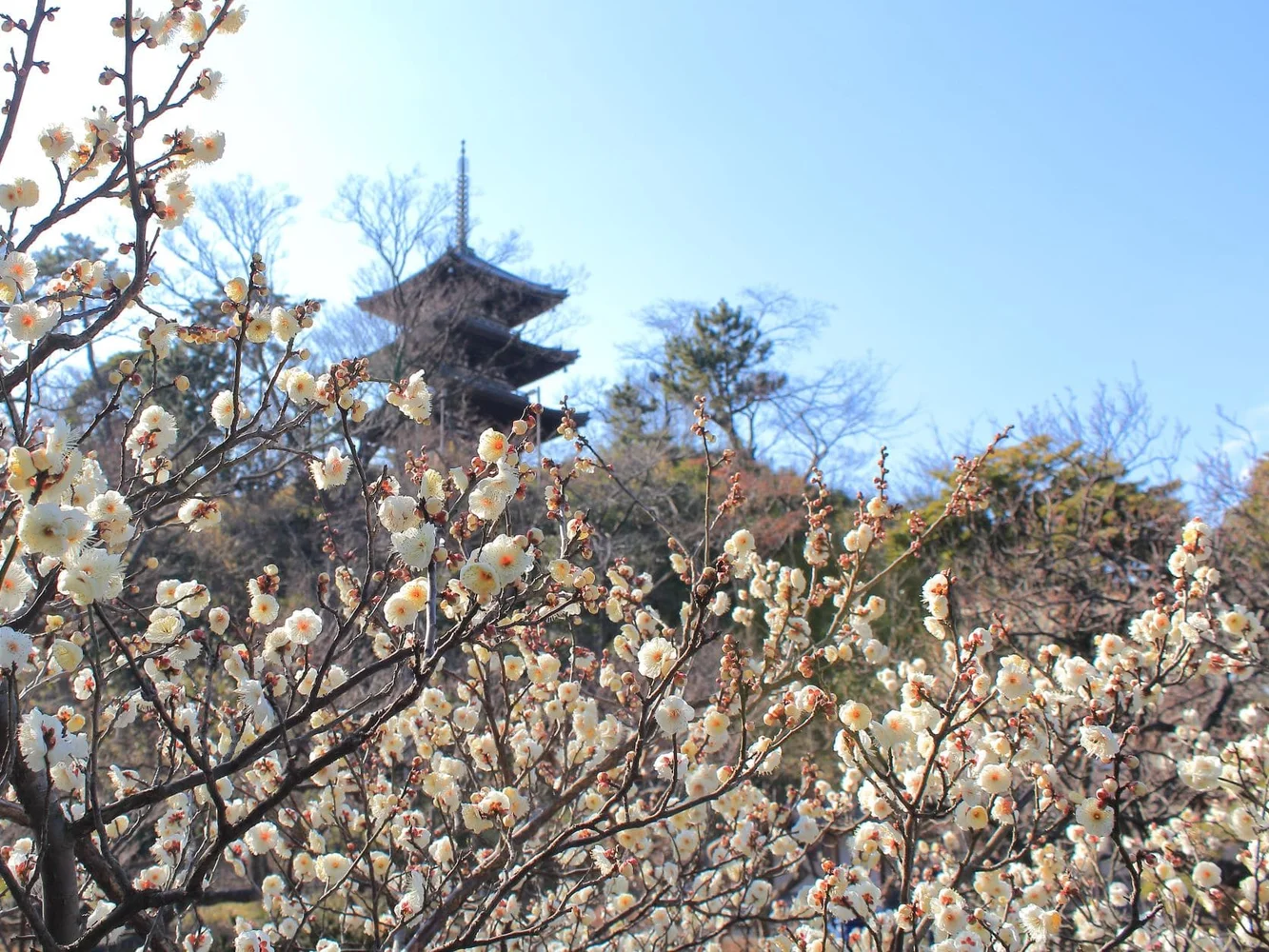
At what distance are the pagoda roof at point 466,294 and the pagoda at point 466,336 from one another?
0.02m

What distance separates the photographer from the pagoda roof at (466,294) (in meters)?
15.8

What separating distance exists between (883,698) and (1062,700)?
20.8 feet

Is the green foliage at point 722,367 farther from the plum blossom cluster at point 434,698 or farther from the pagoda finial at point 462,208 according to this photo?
the plum blossom cluster at point 434,698

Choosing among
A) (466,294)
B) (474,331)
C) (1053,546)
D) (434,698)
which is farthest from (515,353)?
(434,698)

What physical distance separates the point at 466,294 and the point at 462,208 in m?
4.67

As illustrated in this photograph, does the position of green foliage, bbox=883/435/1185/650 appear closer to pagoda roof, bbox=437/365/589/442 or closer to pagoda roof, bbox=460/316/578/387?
pagoda roof, bbox=437/365/589/442

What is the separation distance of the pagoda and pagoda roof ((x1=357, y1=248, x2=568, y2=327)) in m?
0.02

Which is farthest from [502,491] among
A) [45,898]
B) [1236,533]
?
[1236,533]

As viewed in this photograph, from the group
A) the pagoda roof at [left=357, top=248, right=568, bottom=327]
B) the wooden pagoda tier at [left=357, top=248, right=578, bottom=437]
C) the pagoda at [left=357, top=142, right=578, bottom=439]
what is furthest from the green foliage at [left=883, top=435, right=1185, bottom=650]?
the pagoda roof at [left=357, top=248, right=568, bottom=327]

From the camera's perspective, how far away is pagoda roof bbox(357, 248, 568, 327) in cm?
1583

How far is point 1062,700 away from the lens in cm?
276

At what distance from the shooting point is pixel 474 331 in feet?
59.0

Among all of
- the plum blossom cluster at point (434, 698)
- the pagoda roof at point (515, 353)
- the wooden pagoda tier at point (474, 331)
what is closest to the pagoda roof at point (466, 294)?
the wooden pagoda tier at point (474, 331)

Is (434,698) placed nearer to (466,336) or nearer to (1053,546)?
(1053,546)
